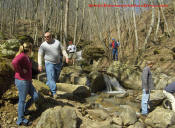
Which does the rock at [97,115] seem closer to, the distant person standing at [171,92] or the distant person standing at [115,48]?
the distant person standing at [171,92]

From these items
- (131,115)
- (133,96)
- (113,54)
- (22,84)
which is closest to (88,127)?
(131,115)

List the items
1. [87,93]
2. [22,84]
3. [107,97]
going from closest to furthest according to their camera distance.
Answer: [22,84] → [87,93] → [107,97]

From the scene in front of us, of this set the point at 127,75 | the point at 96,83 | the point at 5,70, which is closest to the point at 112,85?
the point at 127,75

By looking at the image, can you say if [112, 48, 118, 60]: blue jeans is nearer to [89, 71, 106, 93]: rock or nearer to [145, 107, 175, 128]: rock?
[89, 71, 106, 93]: rock

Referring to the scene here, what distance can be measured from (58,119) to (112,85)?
7150mm

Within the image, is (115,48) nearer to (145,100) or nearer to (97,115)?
(145,100)

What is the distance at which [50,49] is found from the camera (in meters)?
4.46

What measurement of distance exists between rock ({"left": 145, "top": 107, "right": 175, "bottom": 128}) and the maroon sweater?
11.1 feet

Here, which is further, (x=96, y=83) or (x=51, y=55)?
(x=96, y=83)

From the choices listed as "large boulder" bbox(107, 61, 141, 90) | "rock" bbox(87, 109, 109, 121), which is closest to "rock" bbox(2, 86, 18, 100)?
"rock" bbox(87, 109, 109, 121)

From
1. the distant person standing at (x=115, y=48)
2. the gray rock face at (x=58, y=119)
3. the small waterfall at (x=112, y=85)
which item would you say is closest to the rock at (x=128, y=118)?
the gray rock face at (x=58, y=119)

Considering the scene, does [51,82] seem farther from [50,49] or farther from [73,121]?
[73,121]

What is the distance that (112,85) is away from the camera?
10227mm

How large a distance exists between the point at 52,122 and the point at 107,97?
5036 millimetres
